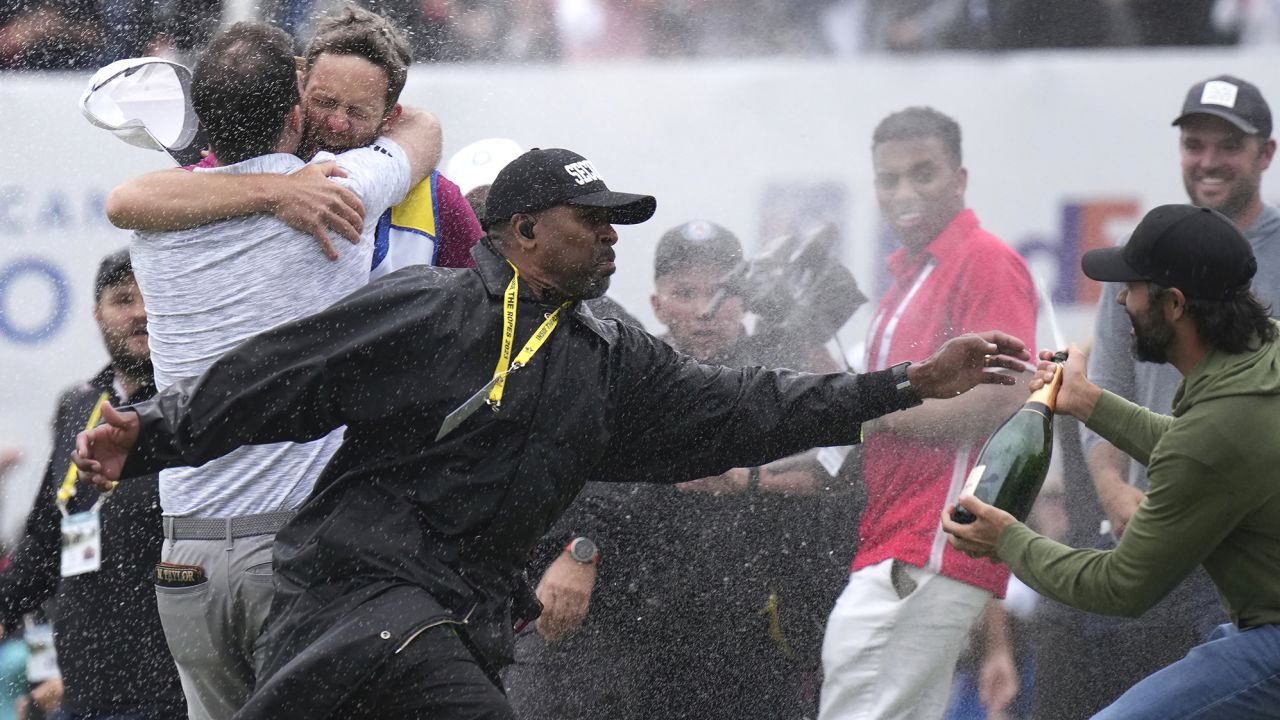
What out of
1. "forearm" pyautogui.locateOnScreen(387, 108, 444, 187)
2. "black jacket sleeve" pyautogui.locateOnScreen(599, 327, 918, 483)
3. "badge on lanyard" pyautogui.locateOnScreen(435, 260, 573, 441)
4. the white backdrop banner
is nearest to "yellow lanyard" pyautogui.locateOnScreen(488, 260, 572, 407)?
"badge on lanyard" pyautogui.locateOnScreen(435, 260, 573, 441)

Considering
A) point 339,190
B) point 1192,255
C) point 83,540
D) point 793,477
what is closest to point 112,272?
point 83,540

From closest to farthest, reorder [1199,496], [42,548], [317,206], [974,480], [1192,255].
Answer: [1199,496] < [1192,255] < [317,206] < [974,480] < [42,548]

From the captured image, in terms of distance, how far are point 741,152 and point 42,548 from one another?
2342 millimetres

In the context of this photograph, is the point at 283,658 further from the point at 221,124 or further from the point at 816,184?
the point at 816,184

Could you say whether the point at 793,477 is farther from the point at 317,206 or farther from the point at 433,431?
the point at 317,206

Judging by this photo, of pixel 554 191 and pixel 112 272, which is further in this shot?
pixel 112 272

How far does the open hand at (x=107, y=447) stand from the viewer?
3090 millimetres

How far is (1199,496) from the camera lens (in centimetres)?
309

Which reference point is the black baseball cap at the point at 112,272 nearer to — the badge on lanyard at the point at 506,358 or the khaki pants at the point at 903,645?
the badge on lanyard at the point at 506,358

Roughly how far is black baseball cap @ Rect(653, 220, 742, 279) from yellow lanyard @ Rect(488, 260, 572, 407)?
57.6 inches

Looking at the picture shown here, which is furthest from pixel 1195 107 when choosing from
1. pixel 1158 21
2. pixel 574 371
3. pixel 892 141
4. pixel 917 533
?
pixel 574 371

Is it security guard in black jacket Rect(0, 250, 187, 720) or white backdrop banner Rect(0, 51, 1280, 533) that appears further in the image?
white backdrop banner Rect(0, 51, 1280, 533)

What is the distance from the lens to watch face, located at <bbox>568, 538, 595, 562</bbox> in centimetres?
439

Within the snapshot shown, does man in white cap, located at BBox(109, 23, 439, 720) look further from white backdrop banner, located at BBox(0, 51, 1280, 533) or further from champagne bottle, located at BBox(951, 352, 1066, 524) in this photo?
white backdrop banner, located at BBox(0, 51, 1280, 533)
